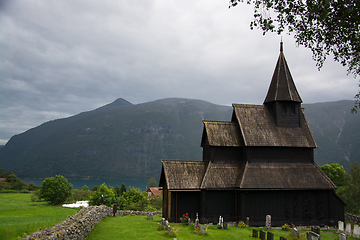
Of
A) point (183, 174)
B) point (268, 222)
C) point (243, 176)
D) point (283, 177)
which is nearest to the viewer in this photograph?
point (268, 222)

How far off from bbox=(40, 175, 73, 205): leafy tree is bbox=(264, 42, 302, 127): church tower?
1409 inches

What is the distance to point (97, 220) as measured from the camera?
68.8 ft

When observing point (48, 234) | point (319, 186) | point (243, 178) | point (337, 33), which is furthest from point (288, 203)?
point (48, 234)

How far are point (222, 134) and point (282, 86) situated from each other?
8.37 meters

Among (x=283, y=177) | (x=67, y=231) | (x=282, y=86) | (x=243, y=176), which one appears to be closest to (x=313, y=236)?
(x=243, y=176)

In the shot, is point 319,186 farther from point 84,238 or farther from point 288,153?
point 84,238

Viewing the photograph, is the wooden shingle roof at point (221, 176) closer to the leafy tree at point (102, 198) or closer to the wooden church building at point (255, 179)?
the wooden church building at point (255, 179)

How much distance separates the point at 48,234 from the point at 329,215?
2296cm

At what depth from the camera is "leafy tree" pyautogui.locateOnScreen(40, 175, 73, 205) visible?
43.5 m

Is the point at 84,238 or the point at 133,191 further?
the point at 133,191

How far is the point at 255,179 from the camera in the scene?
23125mm

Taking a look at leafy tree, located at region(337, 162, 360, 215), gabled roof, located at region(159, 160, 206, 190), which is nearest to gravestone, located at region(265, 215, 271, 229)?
gabled roof, located at region(159, 160, 206, 190)

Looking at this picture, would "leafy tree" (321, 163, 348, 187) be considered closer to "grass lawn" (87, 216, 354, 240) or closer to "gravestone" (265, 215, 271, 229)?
Answer: "grass lawn" (87, 216, 354, 240)

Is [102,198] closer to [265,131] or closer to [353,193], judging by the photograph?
[265,131]
